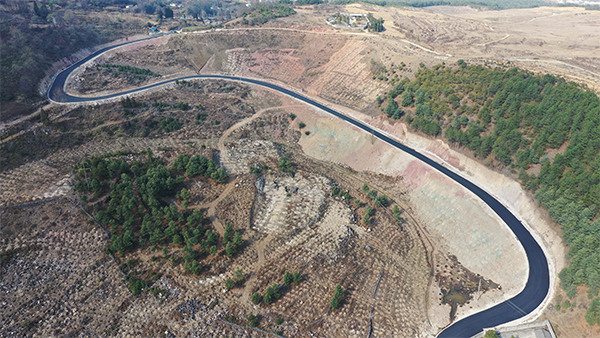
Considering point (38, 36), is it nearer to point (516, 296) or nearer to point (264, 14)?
point (264, 14)

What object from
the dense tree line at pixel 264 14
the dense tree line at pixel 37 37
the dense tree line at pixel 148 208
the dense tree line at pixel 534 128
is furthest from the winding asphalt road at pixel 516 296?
the dense tree line at pixel 37 37

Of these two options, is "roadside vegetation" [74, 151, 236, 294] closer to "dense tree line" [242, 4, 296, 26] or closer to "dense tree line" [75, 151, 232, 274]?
"dense tree line" [75, 151, 232, 274]

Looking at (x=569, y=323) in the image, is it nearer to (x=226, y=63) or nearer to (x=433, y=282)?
(x=433, y=282)

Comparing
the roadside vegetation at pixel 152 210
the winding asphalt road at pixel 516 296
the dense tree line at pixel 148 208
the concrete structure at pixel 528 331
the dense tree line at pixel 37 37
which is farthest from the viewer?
the dense tree line at pixel 37 37

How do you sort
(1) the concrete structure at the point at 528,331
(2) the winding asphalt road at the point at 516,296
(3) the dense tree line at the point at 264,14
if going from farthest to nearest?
(3) the dense tree line at the point at 264,14
(2) the winding asphalt road at the point at 516,296
(1) the concrete structure at the point at 528,331

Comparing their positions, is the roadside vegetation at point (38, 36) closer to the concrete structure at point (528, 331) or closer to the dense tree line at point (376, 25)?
the dense tree line at point (376, 25)

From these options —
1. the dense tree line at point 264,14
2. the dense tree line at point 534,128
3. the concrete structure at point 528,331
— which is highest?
the dense tree line at point 264,14

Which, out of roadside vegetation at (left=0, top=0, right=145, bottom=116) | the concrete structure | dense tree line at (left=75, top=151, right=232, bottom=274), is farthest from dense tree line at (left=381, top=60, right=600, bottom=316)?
roadside vegetation at (left=0, top=0, right=145, bottom=116)

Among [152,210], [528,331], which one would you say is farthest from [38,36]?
[528,331]
